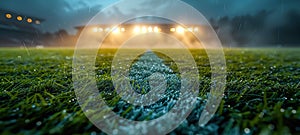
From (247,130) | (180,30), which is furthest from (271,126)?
(180,30)

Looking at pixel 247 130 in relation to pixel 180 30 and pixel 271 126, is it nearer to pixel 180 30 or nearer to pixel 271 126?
pixel 271 126

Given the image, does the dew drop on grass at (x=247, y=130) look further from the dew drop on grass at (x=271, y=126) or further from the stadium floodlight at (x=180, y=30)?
the stadium floodlight at (x=180, y=30)

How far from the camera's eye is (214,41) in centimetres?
2466

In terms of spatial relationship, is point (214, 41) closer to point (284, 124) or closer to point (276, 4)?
point (276, 4)

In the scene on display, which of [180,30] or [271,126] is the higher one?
[180,30]

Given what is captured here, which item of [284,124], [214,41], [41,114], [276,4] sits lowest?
[284,124]

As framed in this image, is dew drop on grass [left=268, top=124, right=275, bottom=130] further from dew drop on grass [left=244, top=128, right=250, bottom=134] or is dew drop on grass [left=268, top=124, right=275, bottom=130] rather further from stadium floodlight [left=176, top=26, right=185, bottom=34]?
stadium floodlight [left=176, top=26, right=185, bottom=34]

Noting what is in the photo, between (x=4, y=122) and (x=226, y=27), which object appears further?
(x=226, y=27)

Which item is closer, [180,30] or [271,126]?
[271,126]

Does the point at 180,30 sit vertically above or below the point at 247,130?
above

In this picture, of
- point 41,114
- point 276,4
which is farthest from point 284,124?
point 276,4

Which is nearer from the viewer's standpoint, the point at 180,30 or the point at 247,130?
the point at 247,130

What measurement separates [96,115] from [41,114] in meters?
0.35

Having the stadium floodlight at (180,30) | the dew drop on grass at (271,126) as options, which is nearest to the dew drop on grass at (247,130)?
the dew drop on grass at (271,126)
